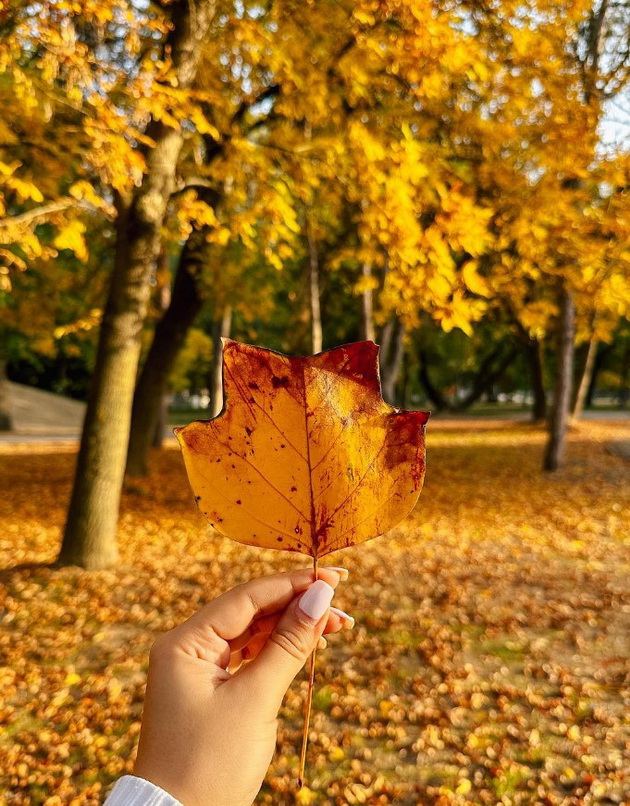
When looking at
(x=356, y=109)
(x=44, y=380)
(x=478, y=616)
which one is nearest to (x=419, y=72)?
(x=356, y=109)

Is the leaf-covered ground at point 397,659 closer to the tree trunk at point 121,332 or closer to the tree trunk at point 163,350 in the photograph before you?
the tree trunk at point 121,332

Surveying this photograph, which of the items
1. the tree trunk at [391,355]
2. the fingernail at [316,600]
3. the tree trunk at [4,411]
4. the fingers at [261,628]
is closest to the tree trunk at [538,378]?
the tree trunk at [391,355]

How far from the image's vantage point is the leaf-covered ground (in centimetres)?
334

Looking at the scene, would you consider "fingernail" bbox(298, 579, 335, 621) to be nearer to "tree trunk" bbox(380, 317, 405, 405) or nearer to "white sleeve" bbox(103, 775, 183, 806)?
"white sleeve" bbox(103, 775, 183, 806)

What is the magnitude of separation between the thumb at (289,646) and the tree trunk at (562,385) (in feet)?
34.4

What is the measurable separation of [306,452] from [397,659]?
12.6 ft

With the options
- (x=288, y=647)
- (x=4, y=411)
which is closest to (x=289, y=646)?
(x=288, y=647)

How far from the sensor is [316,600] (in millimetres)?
1422

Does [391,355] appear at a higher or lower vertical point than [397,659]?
higher

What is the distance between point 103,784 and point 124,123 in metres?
4.36

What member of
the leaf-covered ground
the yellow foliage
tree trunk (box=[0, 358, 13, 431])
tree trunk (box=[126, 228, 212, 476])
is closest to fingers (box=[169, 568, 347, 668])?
the leaf-covered ground

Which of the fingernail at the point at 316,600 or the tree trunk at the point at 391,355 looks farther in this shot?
the tree trunk at the point at 391,355

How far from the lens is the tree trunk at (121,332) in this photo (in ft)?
18.8

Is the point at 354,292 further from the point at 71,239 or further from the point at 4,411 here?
the point at 4,411
